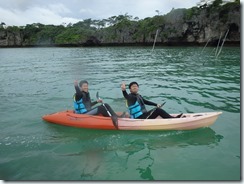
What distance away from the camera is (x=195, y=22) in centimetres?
5088

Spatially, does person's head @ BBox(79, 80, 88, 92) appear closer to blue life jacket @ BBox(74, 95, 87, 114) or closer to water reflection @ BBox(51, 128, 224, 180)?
blue life jacket @ BBox(74, 95, 87, 114)

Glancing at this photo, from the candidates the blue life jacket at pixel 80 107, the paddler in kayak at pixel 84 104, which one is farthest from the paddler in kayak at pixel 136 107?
the blue life jacket at pixel 80 107

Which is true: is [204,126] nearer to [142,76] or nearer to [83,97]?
[83,97]

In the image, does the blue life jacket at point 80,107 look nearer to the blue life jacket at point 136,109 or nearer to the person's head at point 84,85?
the person's head at point 84,85

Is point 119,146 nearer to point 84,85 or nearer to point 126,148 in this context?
point 126,148

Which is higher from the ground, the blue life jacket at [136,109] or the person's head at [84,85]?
the person's head at [84,85]

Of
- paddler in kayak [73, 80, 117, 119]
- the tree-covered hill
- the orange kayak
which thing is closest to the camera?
the orange kayak

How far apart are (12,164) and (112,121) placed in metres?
2.80

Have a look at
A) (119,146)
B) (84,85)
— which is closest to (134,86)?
(84,85)

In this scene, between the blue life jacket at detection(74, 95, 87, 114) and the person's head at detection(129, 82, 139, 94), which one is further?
the blue life jacket at detection(74, 95, 87, 114)

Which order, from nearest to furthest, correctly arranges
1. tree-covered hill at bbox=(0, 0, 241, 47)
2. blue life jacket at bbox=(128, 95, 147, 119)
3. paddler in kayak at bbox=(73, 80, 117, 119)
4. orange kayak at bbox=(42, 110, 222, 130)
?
orange kayak at bbox=(42, 110, 222, 130) < blue life jacket at bbox=(128, 95, 147, 119) < paddler in kayak at bbox=(73, 80, 117, 119) < tree-covered hill at bbox=(0, 0, 241, 47)

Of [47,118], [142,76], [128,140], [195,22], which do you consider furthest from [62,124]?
[195,22]

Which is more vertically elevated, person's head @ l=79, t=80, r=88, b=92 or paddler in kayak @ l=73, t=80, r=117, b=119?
person's head @ l=79, t=80, r=88, b=92

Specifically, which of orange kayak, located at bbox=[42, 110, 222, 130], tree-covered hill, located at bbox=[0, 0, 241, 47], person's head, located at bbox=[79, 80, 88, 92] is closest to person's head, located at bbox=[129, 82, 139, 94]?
orange kayak, located at bbox=[42, 110, 222, 130]
